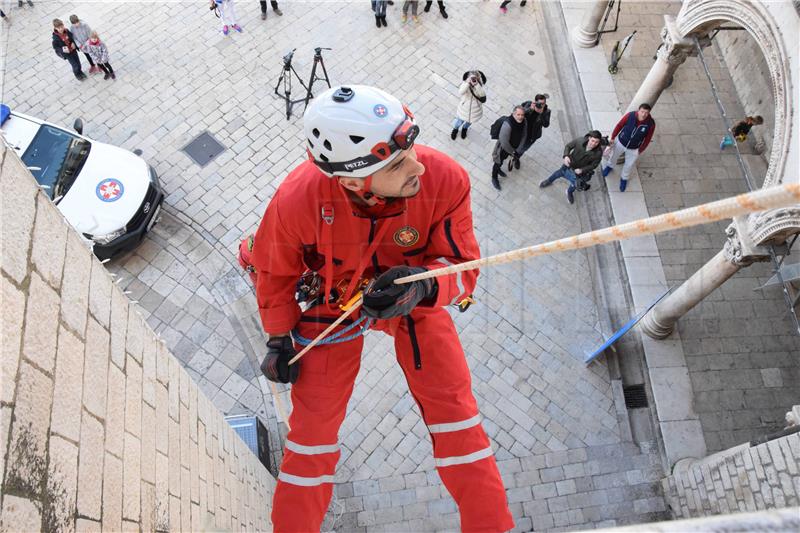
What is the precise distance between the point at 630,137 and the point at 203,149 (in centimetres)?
726

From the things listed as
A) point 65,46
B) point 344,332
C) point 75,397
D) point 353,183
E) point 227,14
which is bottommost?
point 344,332

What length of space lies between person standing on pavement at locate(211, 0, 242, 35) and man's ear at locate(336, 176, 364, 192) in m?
8.85

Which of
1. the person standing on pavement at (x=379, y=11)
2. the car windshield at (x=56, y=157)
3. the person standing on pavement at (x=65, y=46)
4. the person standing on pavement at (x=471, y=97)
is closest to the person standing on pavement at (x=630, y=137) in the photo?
the person standing on pavement at (x=471, y=97)

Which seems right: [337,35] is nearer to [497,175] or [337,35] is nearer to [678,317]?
[497,175]

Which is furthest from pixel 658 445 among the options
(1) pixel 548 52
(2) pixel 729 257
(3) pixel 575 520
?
(1) pixel 548 52

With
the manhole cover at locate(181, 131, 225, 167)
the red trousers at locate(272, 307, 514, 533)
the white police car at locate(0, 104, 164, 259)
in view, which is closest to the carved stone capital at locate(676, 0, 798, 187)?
the red trousers at locate(272, 307, 514, 533)

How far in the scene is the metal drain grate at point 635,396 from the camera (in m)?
7.83

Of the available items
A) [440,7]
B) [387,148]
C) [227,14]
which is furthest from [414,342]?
[440,7]

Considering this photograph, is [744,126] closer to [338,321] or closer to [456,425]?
[456,425]

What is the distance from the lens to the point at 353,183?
383 centimetres

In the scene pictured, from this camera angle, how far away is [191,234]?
347 inches

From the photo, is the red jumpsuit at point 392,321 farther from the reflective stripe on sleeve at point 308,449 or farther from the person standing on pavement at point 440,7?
the person standing on pavement at point 440,7

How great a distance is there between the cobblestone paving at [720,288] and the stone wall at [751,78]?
0.45ft

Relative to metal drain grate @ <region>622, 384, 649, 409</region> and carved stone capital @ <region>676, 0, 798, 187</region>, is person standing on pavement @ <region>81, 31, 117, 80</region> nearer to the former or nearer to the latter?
carved stone capital @ <region>676, 0, 798, 187</region>
